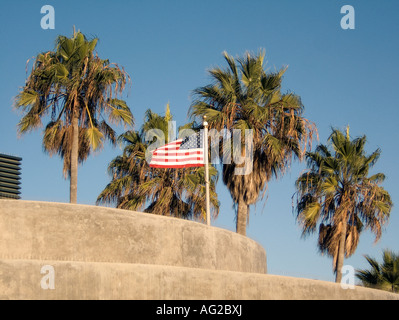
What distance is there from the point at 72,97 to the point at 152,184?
571cm

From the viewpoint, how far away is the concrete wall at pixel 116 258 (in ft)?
51.2

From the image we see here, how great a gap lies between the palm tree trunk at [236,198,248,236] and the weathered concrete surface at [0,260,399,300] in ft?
17.5

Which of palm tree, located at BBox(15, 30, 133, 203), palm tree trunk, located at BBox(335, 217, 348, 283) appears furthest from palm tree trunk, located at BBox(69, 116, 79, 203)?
palm tree trunk, located at BBox(335, 217, 348, 283)

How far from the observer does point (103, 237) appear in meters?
17.3

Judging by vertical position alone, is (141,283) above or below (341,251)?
below

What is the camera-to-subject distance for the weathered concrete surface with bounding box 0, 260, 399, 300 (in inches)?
599

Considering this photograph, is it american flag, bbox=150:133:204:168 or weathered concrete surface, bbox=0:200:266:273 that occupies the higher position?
american flag, bbox=150:133:204:168

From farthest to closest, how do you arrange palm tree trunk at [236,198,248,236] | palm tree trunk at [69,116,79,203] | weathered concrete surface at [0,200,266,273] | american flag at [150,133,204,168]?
palm tree trunk at [236,198,248,236], palm tree trunk at [69,116,79,203], american flag at [150,133,204,168], weathered concrete surface at [0,200,266,273]

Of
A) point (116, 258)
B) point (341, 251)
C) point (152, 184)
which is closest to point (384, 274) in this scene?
point (341, 251)

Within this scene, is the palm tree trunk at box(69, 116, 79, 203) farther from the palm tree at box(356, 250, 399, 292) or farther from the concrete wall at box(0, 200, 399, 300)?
the palm tree at box(356, 250, 399, 292)

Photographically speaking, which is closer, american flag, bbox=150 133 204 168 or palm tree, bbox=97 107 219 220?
american flag, bbox=150 133 204 168

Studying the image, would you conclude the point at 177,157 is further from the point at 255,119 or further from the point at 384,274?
the point at 384,274

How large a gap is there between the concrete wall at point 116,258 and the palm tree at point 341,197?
27.5 ft

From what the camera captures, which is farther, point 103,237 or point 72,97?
point 72,97
